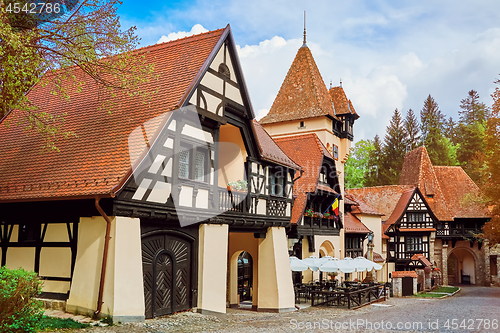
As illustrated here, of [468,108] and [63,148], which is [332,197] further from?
[468,108]

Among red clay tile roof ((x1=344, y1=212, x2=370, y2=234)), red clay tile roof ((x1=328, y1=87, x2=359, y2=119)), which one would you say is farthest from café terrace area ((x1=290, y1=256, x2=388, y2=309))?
red clay tile roof ((x1=328, y1=87, x2=359, y2=119))

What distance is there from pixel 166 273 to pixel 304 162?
14.5 m

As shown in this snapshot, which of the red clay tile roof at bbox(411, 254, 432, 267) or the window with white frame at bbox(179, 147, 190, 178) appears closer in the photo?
the window with white frame at bbox(179, 147, 190, 178)

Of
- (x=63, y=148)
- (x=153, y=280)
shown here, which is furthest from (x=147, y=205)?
(x=63, y=148)

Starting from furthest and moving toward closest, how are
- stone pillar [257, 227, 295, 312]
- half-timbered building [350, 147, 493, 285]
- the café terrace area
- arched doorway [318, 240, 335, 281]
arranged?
half-timbered building [350, 147, 493, 285], arched doorway [318, 240, 335, 281], the café terrace area, stone pillar [257, 227, 295, 312]

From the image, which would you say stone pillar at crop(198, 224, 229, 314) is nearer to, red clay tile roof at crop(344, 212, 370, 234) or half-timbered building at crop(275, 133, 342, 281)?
half-timbered building at crop(275, 133, 342, 281)

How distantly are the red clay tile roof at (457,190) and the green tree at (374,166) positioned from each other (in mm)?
11125

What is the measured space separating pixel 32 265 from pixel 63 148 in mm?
3320

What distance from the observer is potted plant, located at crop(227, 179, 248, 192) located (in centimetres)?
1543

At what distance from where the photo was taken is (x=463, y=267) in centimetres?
4806

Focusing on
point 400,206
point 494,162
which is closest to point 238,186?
point 494,162

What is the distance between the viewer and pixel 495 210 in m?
28.2

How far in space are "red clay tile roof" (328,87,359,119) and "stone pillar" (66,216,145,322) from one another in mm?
25333

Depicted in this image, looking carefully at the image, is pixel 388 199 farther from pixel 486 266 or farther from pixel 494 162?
pixel 494 162
